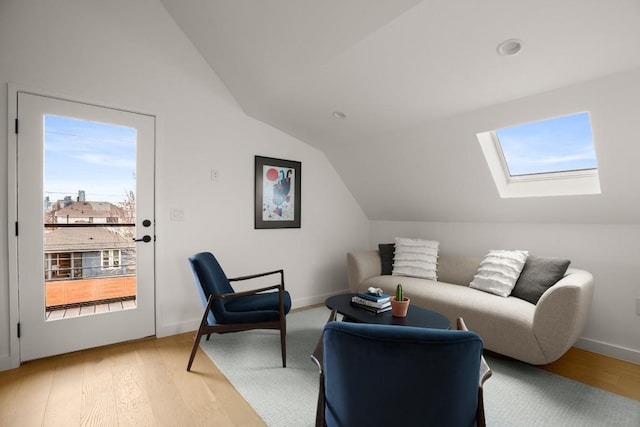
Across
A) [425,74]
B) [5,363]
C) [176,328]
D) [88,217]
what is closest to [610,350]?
[425,74]

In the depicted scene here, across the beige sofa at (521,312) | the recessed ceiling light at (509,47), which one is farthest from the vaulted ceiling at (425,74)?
the beige sofa at (521,312)

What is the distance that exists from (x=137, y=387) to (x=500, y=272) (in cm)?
310

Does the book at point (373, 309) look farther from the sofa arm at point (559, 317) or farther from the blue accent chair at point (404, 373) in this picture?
the blue accent chair at point (404, 373)

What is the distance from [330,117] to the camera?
3.18 metres

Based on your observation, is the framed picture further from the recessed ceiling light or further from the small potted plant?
the recessed ceiling light

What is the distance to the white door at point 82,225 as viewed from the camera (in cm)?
235

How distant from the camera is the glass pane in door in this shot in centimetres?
244

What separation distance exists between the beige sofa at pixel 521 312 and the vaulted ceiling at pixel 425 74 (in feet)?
2.99

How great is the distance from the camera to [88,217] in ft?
8.41

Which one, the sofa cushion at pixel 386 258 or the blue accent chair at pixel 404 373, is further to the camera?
the sofa cushion at pixel 386 258

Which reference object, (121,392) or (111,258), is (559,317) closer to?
(121,392)

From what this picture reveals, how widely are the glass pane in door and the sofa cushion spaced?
2696 millimetres

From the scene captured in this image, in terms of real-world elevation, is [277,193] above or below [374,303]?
above

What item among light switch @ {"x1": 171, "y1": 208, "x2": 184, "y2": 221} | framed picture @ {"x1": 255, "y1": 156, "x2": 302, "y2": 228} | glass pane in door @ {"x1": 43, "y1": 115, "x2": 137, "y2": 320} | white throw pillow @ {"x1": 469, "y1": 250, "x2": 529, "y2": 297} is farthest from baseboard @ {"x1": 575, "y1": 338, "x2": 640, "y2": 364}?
glass pane in door @ {"x1": 43, "y1": 115, "x2": 137, "y2": 320}
